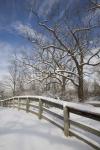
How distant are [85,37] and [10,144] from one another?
23.7m

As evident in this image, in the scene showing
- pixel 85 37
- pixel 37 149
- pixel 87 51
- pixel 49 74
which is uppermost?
pixel 85 37

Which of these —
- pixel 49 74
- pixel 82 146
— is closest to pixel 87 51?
pixel 49 74

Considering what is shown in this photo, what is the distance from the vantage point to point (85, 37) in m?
27.9

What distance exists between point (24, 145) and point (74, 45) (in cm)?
2239

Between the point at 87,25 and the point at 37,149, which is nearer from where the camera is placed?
the point at 37,149

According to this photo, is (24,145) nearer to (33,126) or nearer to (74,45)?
(33,126)

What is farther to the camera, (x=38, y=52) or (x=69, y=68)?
(x=69, y=68)

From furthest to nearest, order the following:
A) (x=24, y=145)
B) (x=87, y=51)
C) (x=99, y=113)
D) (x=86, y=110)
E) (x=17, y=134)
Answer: (x=87, y=51), (x=17, y=134), (x=24, y=145), (x=86, y=110), (x=99, y=113)

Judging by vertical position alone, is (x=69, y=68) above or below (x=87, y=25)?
below

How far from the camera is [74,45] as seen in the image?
1067 inches

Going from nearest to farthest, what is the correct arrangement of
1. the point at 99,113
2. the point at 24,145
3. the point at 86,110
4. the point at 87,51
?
the point at 99,113 < the point at 86,110 < the point at 24,145 < the point at 87,51

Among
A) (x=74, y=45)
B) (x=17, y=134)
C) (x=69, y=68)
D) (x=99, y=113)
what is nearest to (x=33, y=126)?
(x=17, y=134)

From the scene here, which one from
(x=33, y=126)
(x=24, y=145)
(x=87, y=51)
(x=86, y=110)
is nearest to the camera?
(x=86, y=110)

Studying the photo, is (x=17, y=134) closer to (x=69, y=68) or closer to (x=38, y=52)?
(x=38, y=52)
